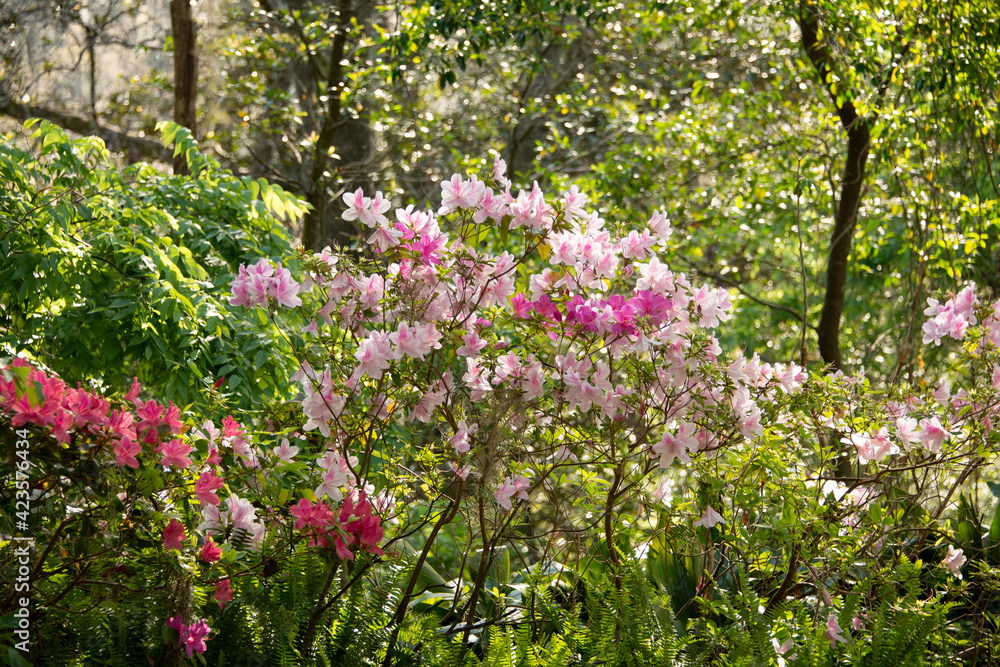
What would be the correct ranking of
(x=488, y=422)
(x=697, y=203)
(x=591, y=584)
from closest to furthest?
(x=488, y=422), (x=591, y=584), (x=697, y=203)

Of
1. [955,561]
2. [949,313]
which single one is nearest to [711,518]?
[955,561]

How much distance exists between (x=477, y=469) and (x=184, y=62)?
434 centimetres

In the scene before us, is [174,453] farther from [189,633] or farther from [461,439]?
[461,439]

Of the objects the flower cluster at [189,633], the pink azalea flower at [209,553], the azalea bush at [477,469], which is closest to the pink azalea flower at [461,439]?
the azalea bush at [477,469]

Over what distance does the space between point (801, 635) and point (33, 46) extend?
9955mm

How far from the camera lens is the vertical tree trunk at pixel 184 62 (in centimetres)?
527

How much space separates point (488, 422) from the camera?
2.08 meters

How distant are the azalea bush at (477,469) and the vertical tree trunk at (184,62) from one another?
363 centimetres

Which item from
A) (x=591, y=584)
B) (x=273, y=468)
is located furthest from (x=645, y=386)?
(x=273, y=468)

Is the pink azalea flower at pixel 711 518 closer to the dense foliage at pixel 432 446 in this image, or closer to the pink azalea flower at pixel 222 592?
the dense foliage at pixel 432 446

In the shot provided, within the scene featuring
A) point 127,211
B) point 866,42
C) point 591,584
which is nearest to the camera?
point 591,584

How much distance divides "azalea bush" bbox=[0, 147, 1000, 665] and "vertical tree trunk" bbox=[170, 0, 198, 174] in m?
3.63

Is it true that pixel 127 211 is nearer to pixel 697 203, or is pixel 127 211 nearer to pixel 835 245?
pixel 835 245

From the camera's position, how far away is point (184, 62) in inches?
209
